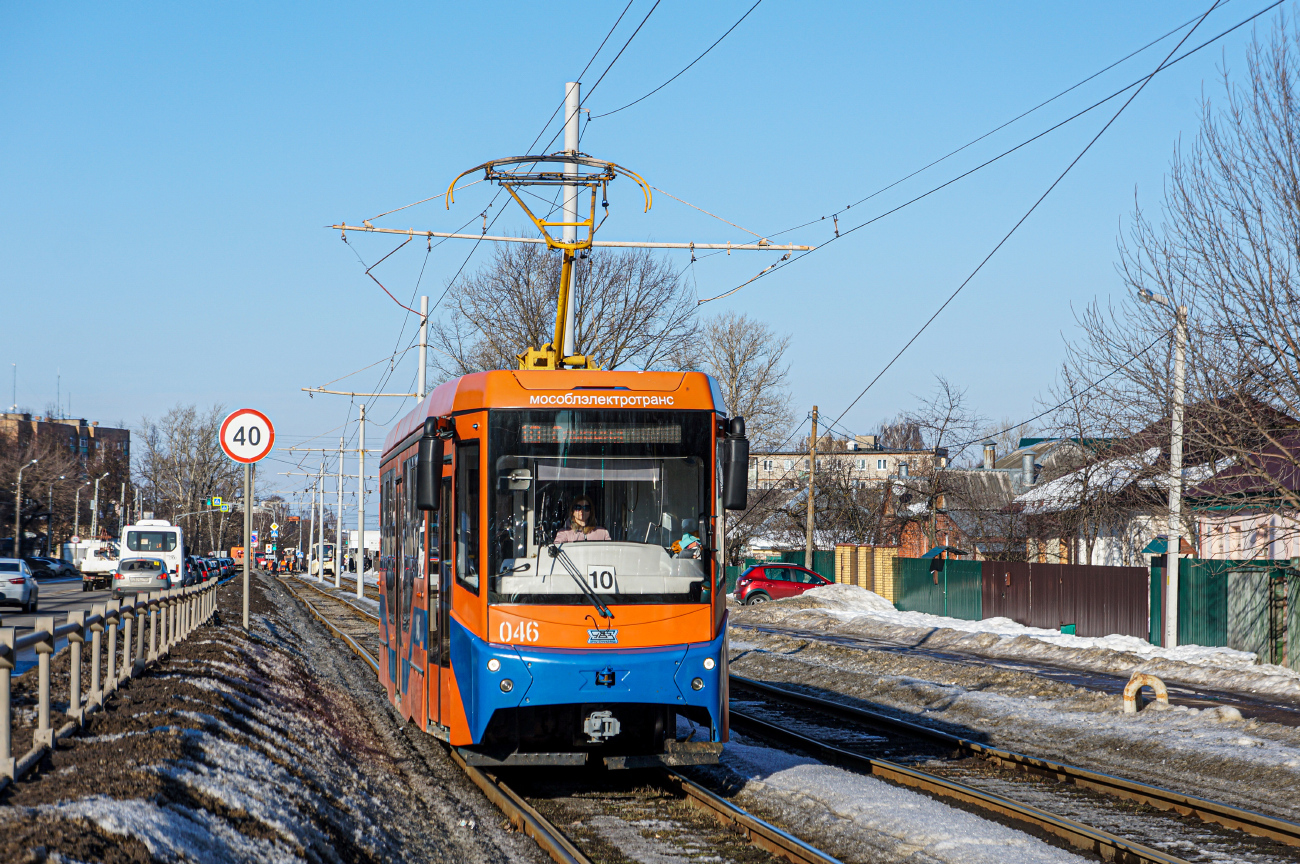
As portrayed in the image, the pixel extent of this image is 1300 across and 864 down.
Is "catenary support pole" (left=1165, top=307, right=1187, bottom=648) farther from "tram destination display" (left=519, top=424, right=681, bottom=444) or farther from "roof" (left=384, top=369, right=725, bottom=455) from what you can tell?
"tram destination display" (left=519, top=424, right=681, bottom=444)

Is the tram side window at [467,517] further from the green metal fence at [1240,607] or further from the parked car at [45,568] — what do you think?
the parked car at [45,568]

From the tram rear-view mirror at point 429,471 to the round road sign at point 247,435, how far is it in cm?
749

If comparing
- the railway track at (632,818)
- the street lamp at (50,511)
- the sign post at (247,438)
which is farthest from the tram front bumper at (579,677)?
the street lamp at (50,511)

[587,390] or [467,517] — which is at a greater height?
[587,390]

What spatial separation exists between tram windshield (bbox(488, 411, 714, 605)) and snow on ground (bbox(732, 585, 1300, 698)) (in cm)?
1335

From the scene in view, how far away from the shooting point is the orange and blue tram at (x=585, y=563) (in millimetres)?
8281

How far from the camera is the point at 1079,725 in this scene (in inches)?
537

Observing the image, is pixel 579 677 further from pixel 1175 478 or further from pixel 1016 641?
pixel 1016 641

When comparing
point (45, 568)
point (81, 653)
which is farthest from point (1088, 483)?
point (45, 568)

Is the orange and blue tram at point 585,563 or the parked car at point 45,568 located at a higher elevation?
the orange and blue tram at point 585,563

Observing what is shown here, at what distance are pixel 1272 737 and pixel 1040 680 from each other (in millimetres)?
5255

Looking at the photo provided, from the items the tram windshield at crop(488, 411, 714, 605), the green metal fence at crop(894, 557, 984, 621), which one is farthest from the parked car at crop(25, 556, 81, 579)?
the tram windshield at crop(488, 411, 714, 605)

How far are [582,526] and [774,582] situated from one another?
35.2 m

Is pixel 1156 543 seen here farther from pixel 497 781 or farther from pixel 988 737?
pixel 497 781
